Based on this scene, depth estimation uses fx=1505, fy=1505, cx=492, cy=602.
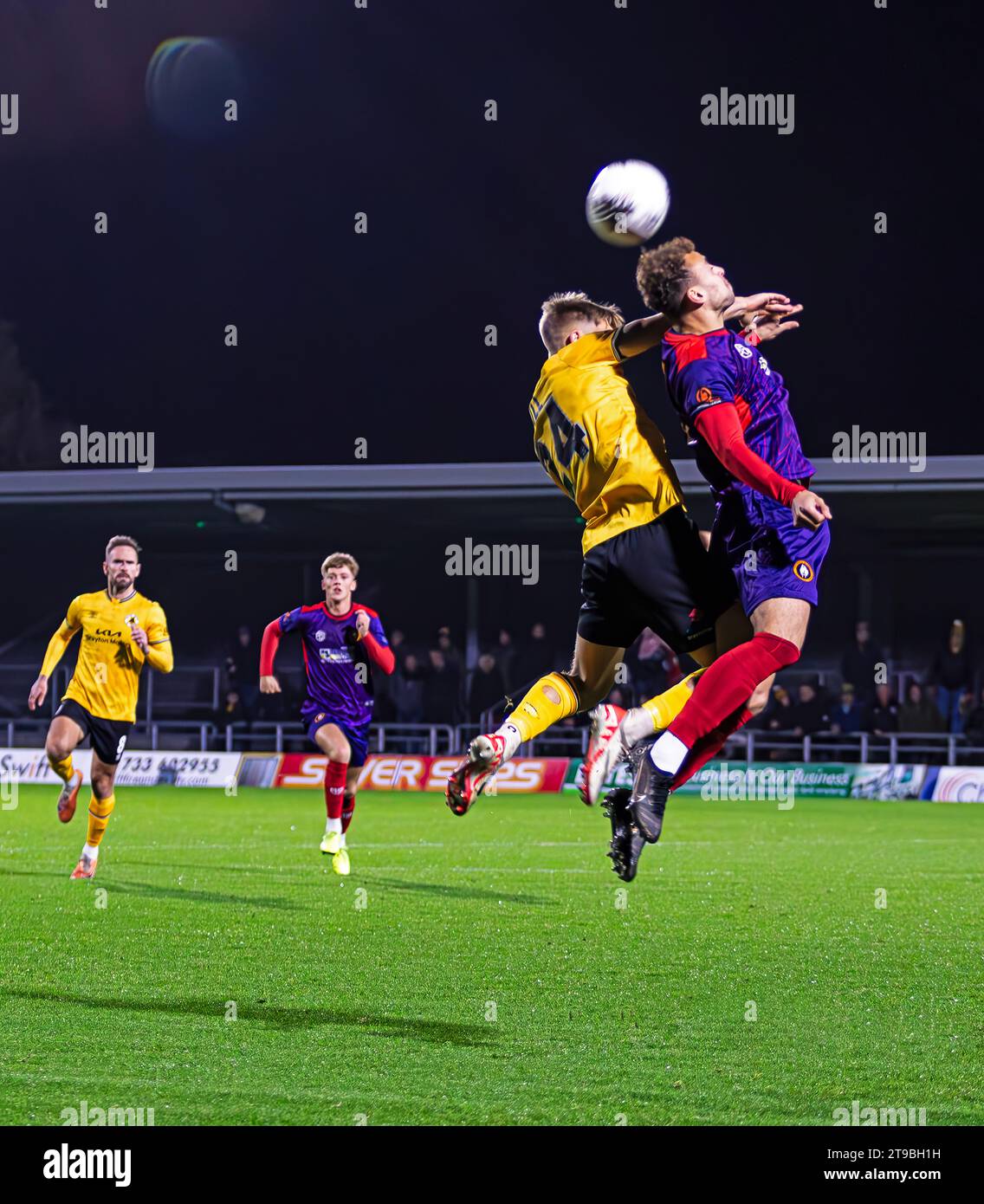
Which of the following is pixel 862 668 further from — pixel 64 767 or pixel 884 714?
pixel 64 767

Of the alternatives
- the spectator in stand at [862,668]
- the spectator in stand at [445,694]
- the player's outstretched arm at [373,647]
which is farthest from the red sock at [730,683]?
the spectator in stand at [445,694]

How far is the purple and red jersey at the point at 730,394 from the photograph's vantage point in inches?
230

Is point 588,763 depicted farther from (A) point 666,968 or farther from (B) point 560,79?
(B) point 560,79

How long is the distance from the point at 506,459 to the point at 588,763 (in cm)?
3143

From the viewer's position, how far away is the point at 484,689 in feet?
82.7

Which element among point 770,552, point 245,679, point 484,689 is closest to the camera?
point 770,552

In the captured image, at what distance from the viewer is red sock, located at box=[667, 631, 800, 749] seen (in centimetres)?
584

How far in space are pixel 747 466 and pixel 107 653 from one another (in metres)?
8.60

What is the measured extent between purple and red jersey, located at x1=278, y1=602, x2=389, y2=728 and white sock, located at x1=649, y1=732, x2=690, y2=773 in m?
7.63

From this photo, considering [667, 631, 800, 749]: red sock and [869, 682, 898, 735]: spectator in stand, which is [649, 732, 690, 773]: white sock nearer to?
[667, 631, 800, 749]: red sock

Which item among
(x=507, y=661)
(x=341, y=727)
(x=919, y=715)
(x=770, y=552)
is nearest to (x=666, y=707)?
(x=770, y=552)

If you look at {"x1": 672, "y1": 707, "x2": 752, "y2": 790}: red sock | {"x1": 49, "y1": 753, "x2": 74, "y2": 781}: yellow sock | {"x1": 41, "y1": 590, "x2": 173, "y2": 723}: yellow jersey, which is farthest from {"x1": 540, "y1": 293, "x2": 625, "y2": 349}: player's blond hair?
{"x1": 49, "y1": 753, "x2": 74, "y2": 781}: yellow sock

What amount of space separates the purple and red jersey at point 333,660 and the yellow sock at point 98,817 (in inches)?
79.7

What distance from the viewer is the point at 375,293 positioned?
39.5 metres
